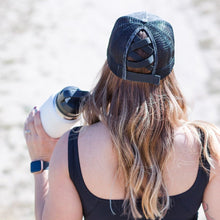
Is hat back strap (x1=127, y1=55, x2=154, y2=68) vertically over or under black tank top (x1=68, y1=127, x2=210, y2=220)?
over

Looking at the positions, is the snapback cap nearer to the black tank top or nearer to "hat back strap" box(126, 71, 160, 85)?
"hat back strap" box(126, 71, 160, 85)

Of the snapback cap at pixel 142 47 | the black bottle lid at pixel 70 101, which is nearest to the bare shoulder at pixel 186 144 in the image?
the snapback cap at pixel 142 47

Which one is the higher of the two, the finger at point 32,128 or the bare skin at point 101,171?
the finger at point 32,128

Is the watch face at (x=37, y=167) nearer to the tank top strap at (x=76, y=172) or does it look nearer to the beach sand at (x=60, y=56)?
the tank top strap at (x=76, y=172)

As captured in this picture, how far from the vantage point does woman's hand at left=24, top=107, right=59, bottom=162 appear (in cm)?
199

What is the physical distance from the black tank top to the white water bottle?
15.9 inches

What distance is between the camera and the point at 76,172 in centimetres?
152

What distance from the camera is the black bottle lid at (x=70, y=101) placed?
1.94 metres

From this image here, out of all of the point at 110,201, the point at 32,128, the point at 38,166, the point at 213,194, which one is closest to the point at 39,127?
the point at 32,128

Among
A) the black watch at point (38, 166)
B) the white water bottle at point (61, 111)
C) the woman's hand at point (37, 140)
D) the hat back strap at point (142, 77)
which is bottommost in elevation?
the black watch at point (38, 166)

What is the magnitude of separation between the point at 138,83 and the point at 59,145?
1.21 ft

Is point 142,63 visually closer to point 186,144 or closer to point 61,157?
point 186,144

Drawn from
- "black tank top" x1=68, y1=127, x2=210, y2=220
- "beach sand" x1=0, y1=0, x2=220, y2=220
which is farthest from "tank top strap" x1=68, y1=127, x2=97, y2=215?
"beach sand" x1=0, y1=0, x2=220, y2=220

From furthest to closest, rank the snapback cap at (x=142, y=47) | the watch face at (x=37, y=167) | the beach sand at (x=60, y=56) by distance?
the beach sand at (x=60, y=56) → the watch face at (x=37, y=167) → the snapback cap at (x=142, y=47)
